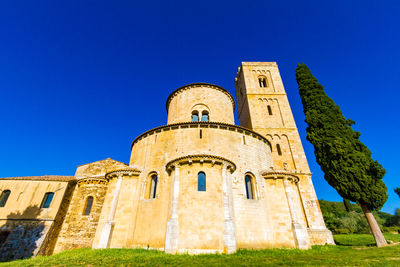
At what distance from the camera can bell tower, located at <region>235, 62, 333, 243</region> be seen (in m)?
16.1

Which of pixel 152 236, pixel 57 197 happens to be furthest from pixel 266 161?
pixel 57 197

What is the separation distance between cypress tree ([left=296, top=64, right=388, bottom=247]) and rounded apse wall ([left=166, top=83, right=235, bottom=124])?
7.94 m

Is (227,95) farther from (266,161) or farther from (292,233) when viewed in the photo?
(292,233)

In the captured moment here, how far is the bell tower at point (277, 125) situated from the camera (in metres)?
16.1

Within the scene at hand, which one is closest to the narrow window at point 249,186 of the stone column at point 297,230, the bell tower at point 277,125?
the bell tower at point 277,125

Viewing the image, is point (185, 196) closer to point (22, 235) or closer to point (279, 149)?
point (279, 149)

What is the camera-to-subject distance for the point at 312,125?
17.4m

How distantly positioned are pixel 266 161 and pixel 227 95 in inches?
353

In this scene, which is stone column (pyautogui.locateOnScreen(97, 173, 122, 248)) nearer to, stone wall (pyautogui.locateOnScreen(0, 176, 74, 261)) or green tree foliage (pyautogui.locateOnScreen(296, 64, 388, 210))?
stone wall (pyautogui.locateOnScreen(0, 176, 74, 261))

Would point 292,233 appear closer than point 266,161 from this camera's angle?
Yes

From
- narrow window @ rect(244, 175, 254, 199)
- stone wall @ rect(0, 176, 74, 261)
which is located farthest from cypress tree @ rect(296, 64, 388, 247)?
stone wall @ rect(0, 176, 74, 261)

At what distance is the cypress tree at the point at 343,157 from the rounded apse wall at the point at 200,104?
26.0 ft

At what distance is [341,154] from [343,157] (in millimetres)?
280

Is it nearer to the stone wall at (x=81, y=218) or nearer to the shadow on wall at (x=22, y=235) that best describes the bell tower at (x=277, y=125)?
the stone wall at (x=81, y=218)
